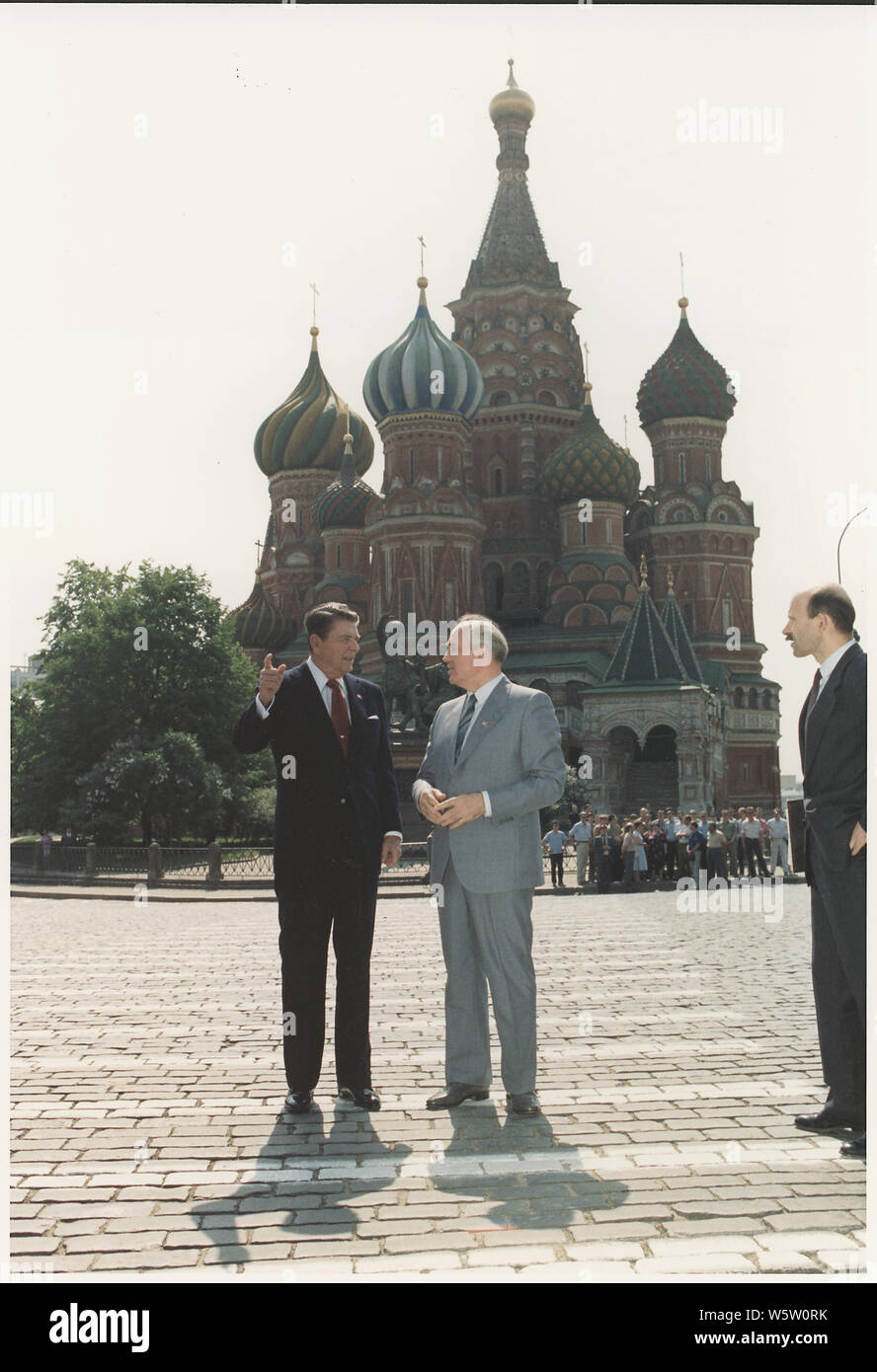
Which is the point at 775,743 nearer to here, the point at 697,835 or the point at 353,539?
the point at 353,539

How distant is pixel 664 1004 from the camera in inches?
303

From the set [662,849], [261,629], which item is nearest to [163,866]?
[662,849]

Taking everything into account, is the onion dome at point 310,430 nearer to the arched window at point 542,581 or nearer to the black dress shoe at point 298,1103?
the arched window at point 542,581

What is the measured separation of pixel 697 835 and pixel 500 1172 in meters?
19.8

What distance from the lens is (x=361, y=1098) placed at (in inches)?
205

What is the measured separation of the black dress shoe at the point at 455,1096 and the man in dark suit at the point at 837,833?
1.29 metres

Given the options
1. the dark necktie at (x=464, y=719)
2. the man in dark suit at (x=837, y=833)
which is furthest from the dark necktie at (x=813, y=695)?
the dark necktie at (x=464, y=719)

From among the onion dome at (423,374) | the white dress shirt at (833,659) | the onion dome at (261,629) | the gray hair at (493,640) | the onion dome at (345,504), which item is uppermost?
the onion dome at (423,374)

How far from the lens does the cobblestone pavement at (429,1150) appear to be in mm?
3441

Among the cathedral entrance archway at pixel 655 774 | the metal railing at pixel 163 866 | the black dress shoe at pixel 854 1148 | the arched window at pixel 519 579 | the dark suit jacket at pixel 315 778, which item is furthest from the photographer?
the arched window at pixel 519 579

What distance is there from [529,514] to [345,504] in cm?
839

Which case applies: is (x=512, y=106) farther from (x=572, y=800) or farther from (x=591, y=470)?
(x=572, y=800)
